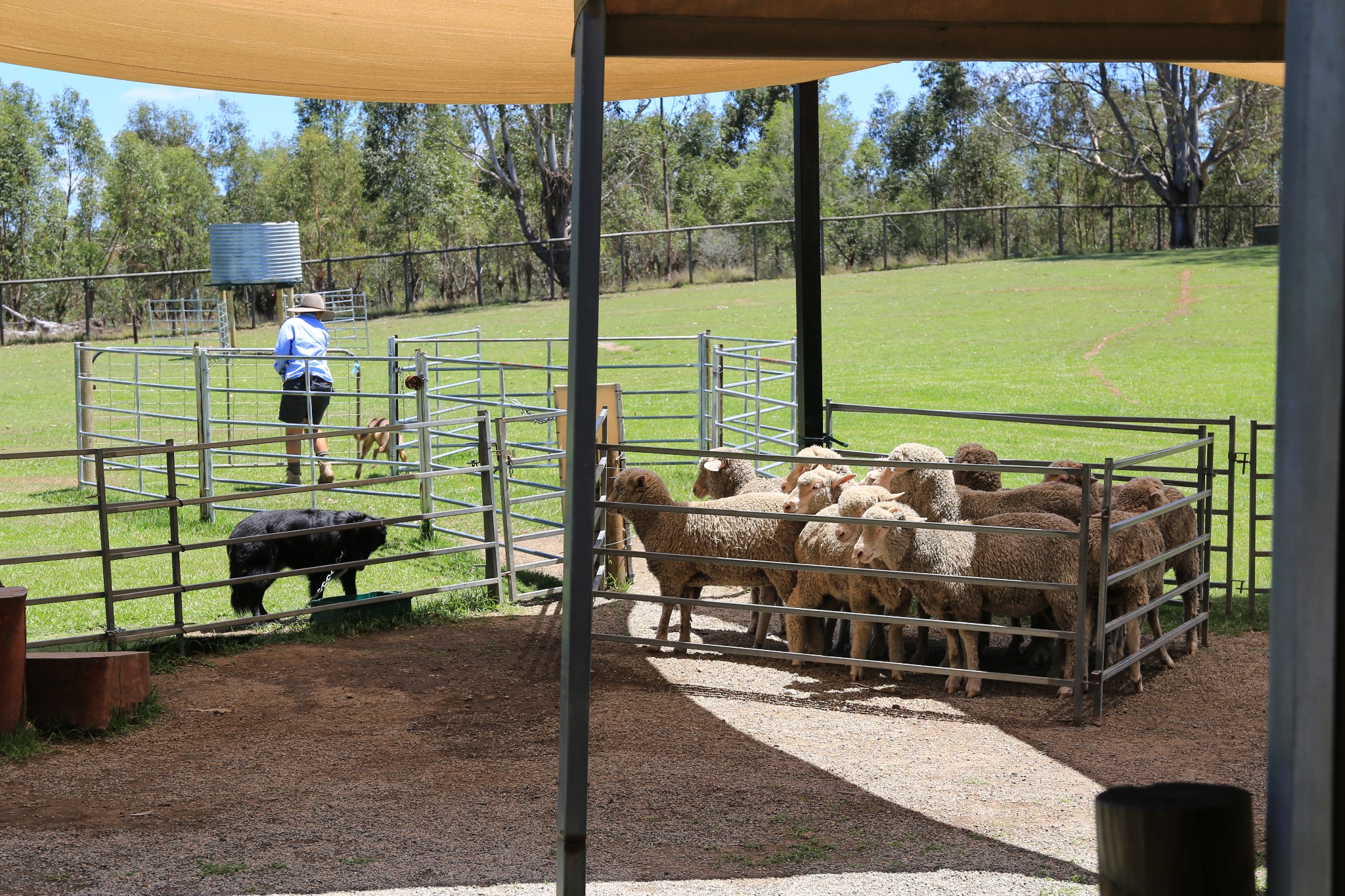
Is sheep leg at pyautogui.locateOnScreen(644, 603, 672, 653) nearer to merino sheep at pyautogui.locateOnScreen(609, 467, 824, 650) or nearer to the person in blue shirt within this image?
merino sheep at pyautogui.locateOnScreen(609, 467, 824, 650)

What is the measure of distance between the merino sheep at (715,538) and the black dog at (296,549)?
1.91 meters

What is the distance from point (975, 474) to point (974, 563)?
1.53 metres

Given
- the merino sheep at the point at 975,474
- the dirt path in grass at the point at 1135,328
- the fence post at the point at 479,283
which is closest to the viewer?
the merino sheep at the point at 975,474

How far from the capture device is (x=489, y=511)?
8.30m

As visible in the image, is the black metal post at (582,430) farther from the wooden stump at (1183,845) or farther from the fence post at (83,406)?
the fence post at (83,406)

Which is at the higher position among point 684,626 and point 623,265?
point 623,265

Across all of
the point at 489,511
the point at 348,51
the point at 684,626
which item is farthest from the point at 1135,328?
the point at 348,51

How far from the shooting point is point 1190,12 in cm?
423

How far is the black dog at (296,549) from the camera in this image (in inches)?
294

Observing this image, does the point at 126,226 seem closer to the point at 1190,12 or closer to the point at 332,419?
the point at 332,419

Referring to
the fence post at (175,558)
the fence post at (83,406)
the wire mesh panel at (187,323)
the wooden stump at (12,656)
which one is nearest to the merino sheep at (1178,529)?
the fence post at (175,558)

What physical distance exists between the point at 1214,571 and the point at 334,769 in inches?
288

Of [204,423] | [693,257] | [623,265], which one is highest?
[693,257]

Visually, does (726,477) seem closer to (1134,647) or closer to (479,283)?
(1134,647)
